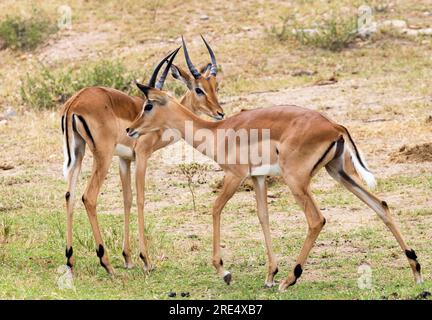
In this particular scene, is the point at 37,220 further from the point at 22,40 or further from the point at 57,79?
the point at 22,40

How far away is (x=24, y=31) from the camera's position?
58.3 feet

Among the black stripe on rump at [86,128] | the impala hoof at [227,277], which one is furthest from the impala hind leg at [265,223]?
the black stripe on rump at [86,128]

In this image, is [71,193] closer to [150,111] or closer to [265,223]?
[150,111]

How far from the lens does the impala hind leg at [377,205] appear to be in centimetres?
650

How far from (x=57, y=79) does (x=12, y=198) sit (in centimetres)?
567

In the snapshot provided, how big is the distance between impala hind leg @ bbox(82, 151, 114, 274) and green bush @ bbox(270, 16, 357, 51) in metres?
9.29

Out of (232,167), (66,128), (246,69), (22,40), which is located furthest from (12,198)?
(22,40)

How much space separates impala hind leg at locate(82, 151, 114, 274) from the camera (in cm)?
734

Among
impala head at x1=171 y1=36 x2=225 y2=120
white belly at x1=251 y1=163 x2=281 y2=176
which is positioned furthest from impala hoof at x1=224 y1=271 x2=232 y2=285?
impala head at x1=171 y1=36 x2=225 y2=120

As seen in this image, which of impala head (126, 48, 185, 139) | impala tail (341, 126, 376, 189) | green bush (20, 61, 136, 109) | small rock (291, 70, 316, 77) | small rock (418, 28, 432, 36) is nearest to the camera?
impala tail (341, 126, 376, 189)

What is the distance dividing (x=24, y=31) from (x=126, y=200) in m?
10.6

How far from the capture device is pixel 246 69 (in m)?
15.4

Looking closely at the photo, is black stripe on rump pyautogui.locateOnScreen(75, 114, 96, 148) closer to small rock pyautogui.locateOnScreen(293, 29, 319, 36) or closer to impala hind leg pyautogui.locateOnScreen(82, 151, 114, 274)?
impala hind leg pyautogui.locateOnScreen(82, 151, 114, 274)

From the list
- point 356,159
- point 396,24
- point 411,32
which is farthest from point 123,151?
point 396,24
